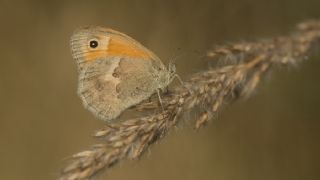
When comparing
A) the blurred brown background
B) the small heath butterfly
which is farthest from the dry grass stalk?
the blurred brown background

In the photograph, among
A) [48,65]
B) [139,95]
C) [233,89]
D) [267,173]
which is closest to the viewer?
[233,89]

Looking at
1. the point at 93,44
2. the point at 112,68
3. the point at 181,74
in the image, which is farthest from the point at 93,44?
the point at 181,74

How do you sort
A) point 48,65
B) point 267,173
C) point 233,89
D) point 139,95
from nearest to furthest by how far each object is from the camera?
point 233,89
point 139,95
point 267,173
point 48,65

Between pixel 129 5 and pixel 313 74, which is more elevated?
pixel 129 5

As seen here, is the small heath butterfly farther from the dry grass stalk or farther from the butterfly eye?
the dry grass stalk

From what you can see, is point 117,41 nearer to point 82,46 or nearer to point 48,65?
point 82,46

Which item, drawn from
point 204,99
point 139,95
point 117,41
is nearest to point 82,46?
point 117,41
